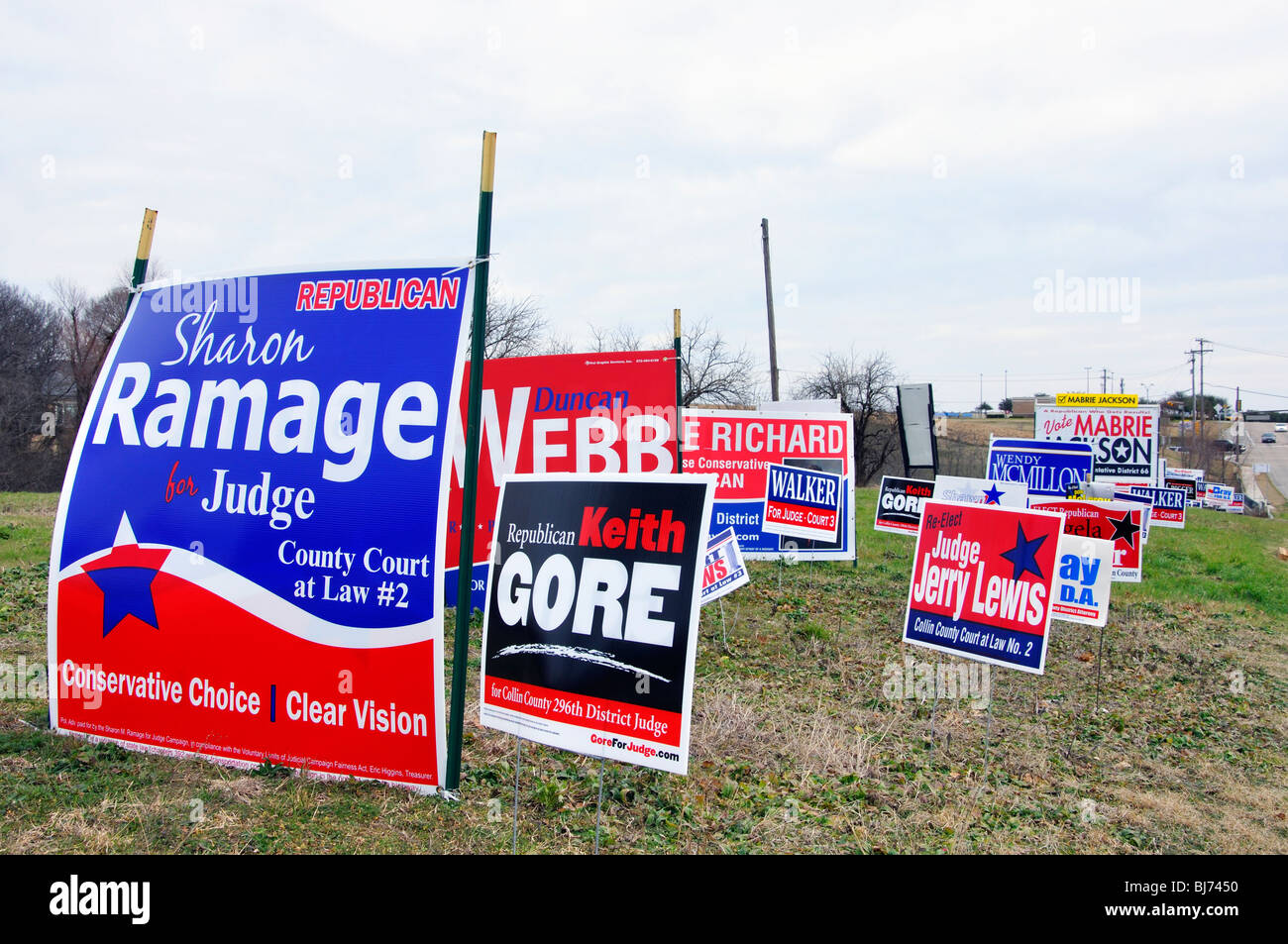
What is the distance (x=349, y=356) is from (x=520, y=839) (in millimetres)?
2846

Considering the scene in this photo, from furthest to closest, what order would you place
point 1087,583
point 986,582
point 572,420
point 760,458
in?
point 760,458, point 572,420, point 1087,583, point 986,582

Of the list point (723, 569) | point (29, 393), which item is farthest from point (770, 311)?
point (29, 393)

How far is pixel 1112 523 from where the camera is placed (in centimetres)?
1101

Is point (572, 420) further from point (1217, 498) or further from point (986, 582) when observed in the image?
point (1217, 498)

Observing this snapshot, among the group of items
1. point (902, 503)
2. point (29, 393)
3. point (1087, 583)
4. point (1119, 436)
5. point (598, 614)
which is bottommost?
point (1087, 583)

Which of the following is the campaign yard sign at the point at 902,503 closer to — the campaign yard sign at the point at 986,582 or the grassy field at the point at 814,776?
the grassy field at the point at 814,776

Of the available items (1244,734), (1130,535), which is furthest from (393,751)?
(1130,535)

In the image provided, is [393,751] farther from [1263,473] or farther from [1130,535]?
[1263,473]

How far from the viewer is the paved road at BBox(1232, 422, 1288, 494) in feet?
278

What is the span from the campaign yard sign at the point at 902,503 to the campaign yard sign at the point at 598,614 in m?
11.5

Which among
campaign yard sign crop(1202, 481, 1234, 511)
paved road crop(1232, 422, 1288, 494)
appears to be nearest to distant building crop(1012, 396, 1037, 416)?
paved road crop(1232, 422, 1288, 494)

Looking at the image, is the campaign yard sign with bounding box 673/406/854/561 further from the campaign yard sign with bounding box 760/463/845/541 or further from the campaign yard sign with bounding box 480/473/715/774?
the campaign yard sign with bounding box 480/473/715/774

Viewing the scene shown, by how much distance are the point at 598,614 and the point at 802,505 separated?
35.1ft

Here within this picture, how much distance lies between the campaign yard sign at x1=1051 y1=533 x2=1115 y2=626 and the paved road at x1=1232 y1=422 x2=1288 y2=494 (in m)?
85.8
